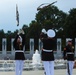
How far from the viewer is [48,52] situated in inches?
472

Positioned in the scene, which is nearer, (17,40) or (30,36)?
(17,40)

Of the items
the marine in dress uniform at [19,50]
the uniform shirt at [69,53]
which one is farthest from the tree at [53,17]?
the marine in dress uniform at [19,50]

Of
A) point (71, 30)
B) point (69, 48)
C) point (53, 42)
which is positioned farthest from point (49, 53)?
point (71, 30)

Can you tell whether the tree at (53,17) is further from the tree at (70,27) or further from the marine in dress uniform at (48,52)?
the marine in dress uniform at (48,52)

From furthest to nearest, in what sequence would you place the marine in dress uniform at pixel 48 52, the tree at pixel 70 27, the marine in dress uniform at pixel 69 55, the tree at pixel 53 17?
1. the tree at pixel 53 17
2. the tree at pixel 70 27
3. the marine in dress uniform at pixel 69 55
4. the marine in dress uniform at pixel 48 52

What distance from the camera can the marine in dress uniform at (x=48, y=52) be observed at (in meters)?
11.6

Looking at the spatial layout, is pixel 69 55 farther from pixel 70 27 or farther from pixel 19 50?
pixel 70 27

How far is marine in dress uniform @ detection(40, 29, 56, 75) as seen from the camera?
11633 millimetres

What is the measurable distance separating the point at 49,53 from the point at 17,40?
1.47 m

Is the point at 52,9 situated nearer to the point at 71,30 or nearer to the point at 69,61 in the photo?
the point at 71,30

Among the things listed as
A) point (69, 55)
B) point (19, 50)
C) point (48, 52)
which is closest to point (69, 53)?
point (69, 55)

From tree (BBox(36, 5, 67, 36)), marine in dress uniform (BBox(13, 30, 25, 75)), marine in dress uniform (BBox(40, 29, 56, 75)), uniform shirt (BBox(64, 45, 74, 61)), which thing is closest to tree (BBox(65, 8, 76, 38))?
tree (BBox(36, 5, 67, 36))

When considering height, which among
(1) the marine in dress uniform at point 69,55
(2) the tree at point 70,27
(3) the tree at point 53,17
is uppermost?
(3) the tree at point 53,17

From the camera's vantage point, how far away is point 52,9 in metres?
87.4
